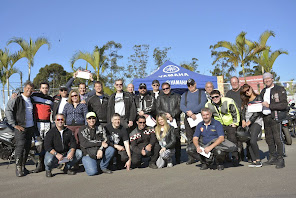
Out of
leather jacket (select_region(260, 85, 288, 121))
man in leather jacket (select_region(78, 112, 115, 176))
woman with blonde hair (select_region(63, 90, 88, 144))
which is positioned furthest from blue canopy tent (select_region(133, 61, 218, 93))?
man in leather jacket (select_region(78, 112, 115, 176))

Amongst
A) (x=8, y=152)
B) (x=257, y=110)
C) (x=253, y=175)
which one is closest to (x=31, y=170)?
(x=8, y=152)

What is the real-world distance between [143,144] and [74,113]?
1.71 meters

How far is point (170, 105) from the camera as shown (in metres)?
6.77

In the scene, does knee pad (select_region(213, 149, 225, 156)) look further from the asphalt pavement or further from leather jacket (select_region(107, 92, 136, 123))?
leather jacket (select_region(107, 92, 136, 123))

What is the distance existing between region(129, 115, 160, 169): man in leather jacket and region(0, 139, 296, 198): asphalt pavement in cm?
26

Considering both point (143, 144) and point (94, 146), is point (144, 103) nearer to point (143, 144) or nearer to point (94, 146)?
point (143, 144)

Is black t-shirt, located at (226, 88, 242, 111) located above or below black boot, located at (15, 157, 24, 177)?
above

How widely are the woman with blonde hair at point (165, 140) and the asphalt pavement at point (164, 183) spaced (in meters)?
0.32

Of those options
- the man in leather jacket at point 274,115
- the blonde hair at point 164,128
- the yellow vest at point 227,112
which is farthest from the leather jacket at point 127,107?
the man in leather jacket at point 274,115

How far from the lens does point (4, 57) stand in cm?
1485

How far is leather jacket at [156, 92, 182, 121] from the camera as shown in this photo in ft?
22.2

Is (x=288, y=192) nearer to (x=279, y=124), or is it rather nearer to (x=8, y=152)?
(x=279, y=124)

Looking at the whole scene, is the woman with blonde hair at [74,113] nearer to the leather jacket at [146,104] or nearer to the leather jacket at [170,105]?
the leather jacket at [146,104]

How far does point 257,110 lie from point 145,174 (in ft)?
8.62
